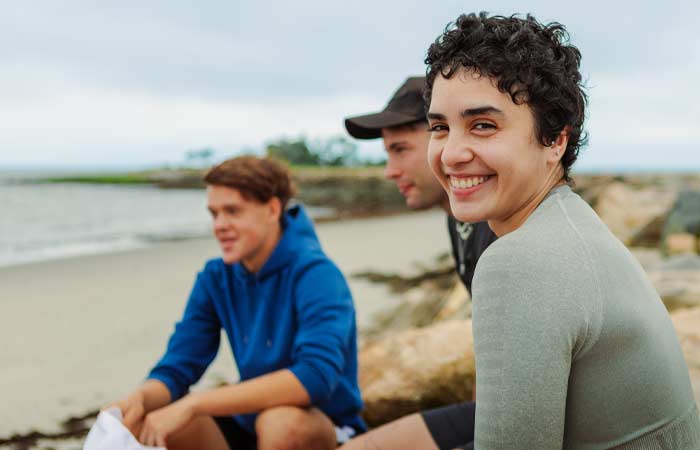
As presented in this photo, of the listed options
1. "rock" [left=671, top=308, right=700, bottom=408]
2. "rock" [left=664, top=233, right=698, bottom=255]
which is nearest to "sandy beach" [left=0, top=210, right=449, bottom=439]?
"rock" [left=671, top=308, right=700, bottom=408]

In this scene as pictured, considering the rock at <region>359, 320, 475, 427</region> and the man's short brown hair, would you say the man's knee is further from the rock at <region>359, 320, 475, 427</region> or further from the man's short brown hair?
the rock at <region>359, 320, 475, 427</region>

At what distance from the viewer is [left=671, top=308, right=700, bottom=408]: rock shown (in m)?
2.89

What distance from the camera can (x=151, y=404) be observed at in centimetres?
250

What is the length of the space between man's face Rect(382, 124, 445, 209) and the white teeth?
1234 mm

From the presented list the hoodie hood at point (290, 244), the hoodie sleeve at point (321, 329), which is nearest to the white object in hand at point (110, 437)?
the hoodie sleeve at point (321, 329)

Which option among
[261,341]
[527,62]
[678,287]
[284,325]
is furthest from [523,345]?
[678,287]

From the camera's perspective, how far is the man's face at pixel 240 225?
8.96 feet

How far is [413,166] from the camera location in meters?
2.73

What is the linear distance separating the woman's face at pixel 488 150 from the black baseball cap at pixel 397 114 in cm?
123

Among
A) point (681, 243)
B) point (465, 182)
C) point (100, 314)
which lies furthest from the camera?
point (681, 243)

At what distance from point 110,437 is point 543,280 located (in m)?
1.61

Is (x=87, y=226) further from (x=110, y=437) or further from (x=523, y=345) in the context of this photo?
(x=523, y=345)

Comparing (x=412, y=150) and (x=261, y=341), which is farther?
(x=412, y=150)

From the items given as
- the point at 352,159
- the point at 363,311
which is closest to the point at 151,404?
the point at 363,311
